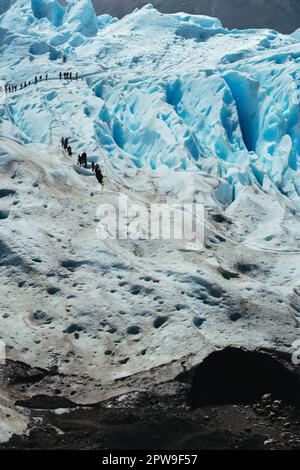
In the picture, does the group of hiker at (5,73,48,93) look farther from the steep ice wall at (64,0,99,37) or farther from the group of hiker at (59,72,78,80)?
the steep ice wall at (64,0,99,37)

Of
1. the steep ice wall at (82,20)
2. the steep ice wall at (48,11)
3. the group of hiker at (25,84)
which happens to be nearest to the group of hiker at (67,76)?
Answer: the group of hiker at (25,84)

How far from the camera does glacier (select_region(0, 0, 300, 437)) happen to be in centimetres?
1455

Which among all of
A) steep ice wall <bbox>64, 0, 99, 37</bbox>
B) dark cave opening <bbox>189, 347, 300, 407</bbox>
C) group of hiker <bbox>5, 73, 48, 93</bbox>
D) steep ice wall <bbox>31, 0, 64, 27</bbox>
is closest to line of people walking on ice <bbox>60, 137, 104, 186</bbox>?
group of hiker <bbox>5, 73, 48, 93</bbox>

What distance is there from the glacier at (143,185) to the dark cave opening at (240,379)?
0.36 metres

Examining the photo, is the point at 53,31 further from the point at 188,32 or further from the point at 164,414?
the point at 164,414

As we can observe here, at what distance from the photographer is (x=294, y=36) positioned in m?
41.2

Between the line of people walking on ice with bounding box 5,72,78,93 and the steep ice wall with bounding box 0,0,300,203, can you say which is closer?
the steep ice wall with bounding box 0,0,300,203

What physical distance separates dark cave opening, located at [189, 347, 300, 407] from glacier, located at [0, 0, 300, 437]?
36 cm

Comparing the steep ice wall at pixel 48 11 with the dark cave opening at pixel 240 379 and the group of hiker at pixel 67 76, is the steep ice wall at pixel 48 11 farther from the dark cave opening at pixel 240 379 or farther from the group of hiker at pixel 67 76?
the dark cave opening at pixel 240 379

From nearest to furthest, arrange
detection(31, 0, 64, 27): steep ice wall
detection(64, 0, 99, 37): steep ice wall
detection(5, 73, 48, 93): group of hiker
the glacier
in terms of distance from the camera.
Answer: the glacier, detection(5, 73, 48, 93): group of hiker, detection(64, 0, 99, 37): steep ice wall, detection(31, 0, 64, 27): steep ice wall

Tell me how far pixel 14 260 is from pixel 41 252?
0.81 meters

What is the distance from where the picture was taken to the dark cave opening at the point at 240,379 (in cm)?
1327

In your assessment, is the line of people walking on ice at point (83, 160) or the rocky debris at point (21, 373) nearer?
the rocky debris at point (21, 373)

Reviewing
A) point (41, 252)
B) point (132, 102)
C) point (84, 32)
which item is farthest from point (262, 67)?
point (41, 252)
